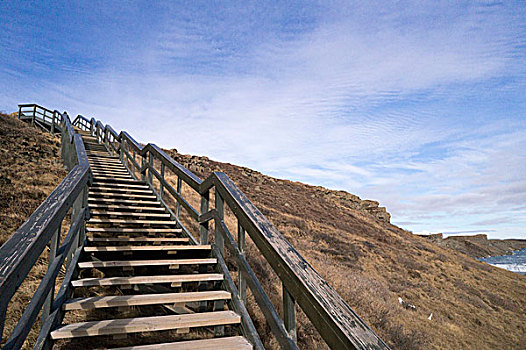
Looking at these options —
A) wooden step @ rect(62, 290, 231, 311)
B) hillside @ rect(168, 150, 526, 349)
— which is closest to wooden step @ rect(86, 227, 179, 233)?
wooden step @ rect(62, 290, 231, 311)

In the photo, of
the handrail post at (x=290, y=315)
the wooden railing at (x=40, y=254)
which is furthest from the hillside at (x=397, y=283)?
the wooden railing at (x=40, y=254)

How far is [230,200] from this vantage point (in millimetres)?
3428

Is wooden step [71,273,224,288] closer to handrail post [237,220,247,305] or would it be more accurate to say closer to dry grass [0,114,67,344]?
handrail post [237,220,247,305]

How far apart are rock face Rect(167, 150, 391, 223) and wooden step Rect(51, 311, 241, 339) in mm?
17229

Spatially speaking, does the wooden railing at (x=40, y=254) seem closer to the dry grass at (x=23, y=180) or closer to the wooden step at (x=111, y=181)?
the dry grass at (x=23, y=180)

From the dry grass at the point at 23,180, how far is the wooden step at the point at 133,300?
3.23ft

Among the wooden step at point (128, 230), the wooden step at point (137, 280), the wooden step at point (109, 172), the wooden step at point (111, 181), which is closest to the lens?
the wooden step at point (137, 280)

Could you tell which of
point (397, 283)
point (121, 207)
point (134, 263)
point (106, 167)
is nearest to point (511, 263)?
point (397, 283)

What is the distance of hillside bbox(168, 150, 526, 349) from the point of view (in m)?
7.37

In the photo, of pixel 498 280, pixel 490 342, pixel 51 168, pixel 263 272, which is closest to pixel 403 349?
pixel 263 272

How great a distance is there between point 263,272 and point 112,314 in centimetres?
343

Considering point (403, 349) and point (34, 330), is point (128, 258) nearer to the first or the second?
point (34, 330)

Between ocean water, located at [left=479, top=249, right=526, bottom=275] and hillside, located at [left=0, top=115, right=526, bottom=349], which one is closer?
hillside, located at [left=0, top=115, right=526, bottom=349]

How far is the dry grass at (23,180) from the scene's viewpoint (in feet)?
13.5
